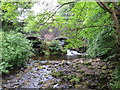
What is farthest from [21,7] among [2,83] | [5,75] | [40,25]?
[5,75]

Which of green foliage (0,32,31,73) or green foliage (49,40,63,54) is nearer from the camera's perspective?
green foliage (0,32,31,73)

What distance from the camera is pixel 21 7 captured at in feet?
5.94

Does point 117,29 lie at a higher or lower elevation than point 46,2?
lower

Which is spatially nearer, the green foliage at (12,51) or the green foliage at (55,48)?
the green foliage at (12,51)

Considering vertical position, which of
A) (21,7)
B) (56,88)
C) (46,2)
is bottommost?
(56,88)

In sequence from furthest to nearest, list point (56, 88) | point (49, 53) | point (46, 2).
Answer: point (49, 53)
point (56, 88)
point (46, 2)

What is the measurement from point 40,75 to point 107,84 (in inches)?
85.6

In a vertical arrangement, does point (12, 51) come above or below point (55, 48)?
above

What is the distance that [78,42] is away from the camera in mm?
1976

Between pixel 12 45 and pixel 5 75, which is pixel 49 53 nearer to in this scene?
pixel 12 45

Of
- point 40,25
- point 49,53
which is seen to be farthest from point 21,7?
point 49,53

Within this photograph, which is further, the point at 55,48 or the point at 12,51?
the point at 55,48

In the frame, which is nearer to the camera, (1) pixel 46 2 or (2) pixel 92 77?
(1) pixel 46 2

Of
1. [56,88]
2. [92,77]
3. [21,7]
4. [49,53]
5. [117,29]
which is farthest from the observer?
[49,53]
